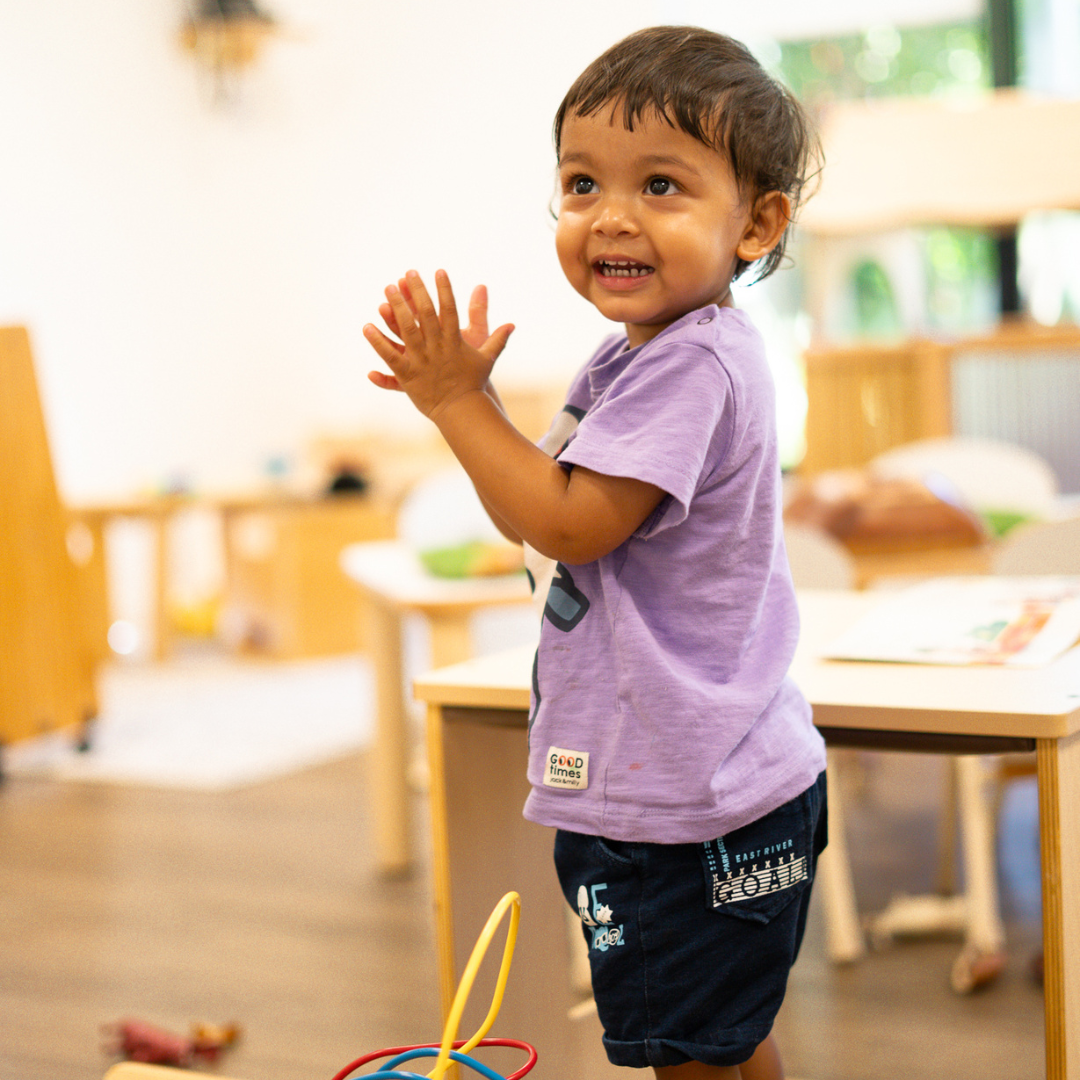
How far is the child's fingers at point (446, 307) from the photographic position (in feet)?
2.93

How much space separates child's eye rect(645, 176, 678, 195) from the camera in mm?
929

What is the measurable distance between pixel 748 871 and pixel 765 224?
1.49 ft

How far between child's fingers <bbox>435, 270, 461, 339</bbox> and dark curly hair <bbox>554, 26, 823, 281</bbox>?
0.52 ft

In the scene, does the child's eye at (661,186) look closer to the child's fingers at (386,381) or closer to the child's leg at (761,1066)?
the child's fingers at (386,381)

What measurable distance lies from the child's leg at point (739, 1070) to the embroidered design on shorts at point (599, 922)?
0.32 ft

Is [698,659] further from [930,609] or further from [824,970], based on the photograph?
[824,970]

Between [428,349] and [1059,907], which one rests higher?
[428,349]

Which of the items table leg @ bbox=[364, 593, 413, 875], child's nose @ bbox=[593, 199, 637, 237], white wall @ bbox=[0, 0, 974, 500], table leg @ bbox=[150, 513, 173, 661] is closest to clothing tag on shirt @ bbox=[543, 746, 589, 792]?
child's nose @ bbox=[593, 199, 637, 237]

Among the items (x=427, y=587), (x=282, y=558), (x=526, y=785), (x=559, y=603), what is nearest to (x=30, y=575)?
(x=427, y=587)

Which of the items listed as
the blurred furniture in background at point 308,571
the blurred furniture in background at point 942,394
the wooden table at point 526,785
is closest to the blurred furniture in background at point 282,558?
the blurred furniture in background at point 308,571

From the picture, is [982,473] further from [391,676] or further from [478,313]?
[478,313]

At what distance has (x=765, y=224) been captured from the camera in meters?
0.98

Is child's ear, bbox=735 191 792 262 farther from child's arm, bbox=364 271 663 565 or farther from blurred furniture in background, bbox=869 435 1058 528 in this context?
blurred furniture in background, bbox=869 435 1058 528

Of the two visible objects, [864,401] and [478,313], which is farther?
[864,401]
